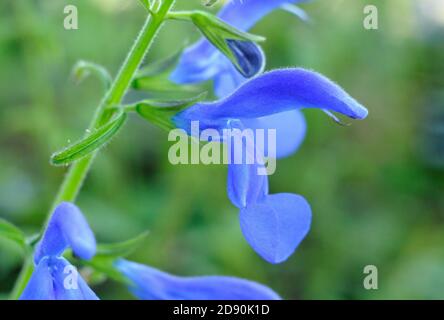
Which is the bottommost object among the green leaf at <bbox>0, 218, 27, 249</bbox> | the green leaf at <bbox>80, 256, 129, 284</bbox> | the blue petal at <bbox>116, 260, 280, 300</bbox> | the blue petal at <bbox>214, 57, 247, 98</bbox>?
the blue petal at <bbox>116, 260, 280, 300</bbox>

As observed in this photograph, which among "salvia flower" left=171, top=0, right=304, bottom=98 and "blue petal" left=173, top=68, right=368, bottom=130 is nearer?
"blue petal" left=173, top=68, right=368, bottom=130

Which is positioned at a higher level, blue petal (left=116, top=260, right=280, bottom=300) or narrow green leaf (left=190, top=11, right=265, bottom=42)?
narrow green leaf (left=190, top=11, right=265, bottom=42)

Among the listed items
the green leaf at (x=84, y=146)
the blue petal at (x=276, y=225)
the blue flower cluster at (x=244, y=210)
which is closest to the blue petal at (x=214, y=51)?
the blue flower cluster at (x=244, y=210)

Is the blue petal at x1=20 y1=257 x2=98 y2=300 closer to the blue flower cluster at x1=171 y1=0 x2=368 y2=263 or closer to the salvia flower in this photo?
the blue flower cluster at x1=171 y1=0 x2=368 y2=263

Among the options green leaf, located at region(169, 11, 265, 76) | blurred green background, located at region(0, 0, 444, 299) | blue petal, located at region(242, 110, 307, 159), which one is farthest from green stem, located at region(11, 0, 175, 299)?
blurred green background, located at region(0, 0, 444, 299)

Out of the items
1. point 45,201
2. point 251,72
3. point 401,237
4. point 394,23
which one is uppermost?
point 394,23

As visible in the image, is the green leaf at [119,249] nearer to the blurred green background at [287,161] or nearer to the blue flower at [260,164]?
the blue flower at [260,164]

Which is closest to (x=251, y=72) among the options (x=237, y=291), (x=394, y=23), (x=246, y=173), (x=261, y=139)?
(x=261, y=139)
